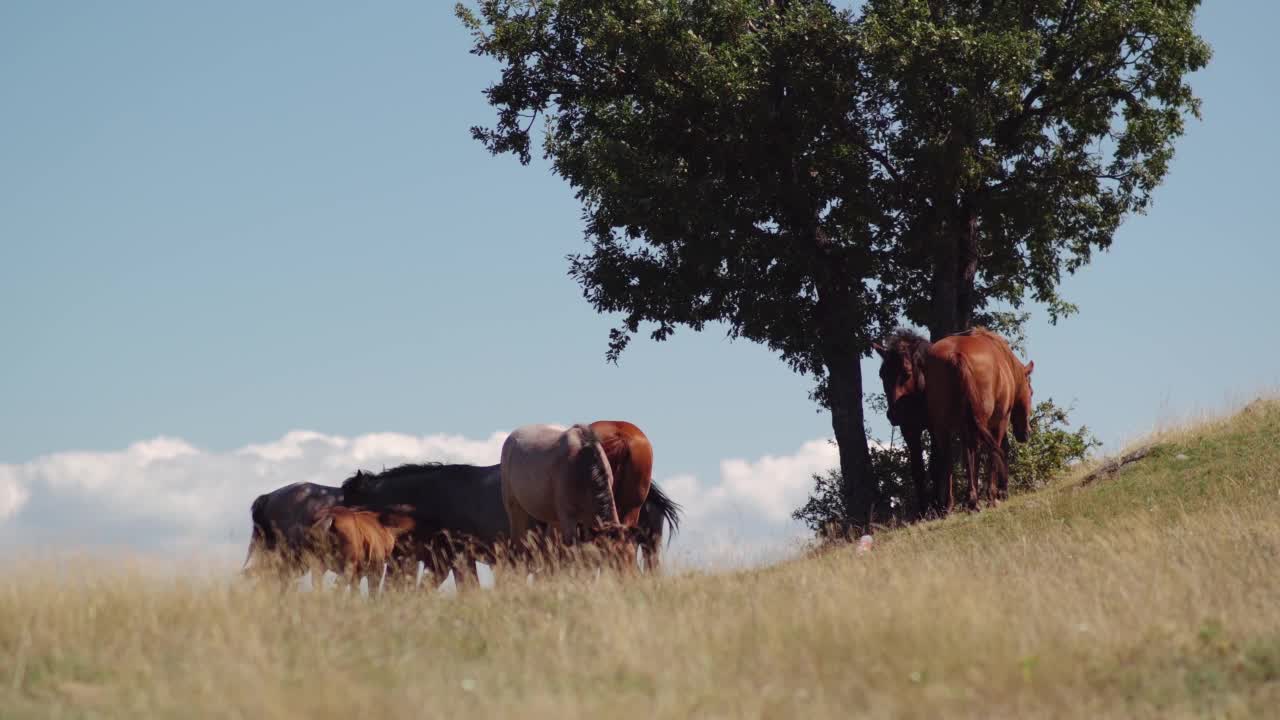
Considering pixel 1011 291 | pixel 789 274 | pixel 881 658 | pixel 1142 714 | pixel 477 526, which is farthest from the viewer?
pixel 1011 291

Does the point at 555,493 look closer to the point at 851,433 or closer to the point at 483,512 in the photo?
the point at 483,512

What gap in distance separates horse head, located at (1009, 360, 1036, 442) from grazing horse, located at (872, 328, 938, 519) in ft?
8.86

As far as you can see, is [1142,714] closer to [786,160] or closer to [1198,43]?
[786,160]

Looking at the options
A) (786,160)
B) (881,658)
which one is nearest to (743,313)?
(786,160)

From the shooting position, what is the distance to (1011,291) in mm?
27406

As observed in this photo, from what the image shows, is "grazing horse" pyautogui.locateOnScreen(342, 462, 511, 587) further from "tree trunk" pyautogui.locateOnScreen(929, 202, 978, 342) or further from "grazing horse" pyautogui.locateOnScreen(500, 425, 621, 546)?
"tree trunk" pyautogui.locateOnScreen(929, 202, 978, 342)

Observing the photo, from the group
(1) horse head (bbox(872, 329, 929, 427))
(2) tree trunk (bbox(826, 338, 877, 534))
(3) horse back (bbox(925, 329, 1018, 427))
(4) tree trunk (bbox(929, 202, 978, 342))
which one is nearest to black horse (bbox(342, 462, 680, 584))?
(1) horse head (bbox(872, 329, 929, 427))

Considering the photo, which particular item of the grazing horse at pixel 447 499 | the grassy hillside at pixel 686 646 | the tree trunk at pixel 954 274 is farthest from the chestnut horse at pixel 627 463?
the tree trunk at pixel 954 274

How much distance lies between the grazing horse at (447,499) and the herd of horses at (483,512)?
0.02 meters

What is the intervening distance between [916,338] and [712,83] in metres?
6.29

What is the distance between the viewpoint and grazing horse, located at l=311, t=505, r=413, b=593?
666 inches

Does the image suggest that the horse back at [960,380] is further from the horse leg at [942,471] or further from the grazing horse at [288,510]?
the grazing horse at [288,510]

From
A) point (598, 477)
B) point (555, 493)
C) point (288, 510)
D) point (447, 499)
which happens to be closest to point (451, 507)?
point (447, 499)

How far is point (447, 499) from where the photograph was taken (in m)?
21.2
